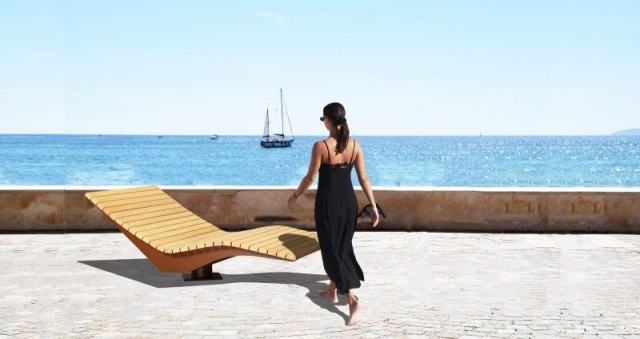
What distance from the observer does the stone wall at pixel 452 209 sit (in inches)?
483

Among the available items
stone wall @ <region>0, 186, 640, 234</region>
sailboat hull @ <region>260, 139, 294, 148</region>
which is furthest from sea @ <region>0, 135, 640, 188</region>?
stone wall @ <region>0, 186, 640, 234</region>

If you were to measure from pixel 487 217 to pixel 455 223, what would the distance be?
0.51 meters

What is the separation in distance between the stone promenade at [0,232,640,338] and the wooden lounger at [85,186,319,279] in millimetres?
277

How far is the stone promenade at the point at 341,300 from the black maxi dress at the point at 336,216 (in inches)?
14.7

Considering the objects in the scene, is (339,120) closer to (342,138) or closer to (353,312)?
(342,138)

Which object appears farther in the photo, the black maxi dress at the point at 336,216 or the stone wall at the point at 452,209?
the stone wall at the point at 452,209

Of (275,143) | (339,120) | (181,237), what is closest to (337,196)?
(339,120)

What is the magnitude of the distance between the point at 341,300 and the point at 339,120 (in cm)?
175

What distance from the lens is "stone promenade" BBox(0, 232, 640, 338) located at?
20.1 feet

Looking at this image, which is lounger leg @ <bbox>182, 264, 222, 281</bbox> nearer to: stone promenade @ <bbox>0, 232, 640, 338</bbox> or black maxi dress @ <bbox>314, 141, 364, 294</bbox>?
stone promenade @ <bbox>0, 232, 640, 338</bbox>

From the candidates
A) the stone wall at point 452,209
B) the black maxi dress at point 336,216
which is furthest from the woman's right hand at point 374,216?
the stone wall at point 452,209

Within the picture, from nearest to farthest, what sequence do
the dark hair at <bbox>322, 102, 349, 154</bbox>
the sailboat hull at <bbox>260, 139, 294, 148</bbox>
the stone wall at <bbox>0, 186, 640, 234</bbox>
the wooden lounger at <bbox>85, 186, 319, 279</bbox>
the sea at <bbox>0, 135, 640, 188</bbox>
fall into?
1. the dark hair at <bbox>322, 102, 349, 154</bbox>
2. the wooden lounger at <bbox>85, 186, 319, 279</bbox>
3. the stone wall at <bbox>0, 186, 640, 234</bbox>
4. the sea at <bbox>0, 135, 640, 188</bbox>
5. the sailboat hull at <bbox>260, 139, 294, 148</bbox>

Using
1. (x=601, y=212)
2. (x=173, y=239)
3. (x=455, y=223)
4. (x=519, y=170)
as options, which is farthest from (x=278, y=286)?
(x=519, y=170)

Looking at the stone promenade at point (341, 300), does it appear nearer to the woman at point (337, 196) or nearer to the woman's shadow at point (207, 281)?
the woman's shadow at point (207, 281)
